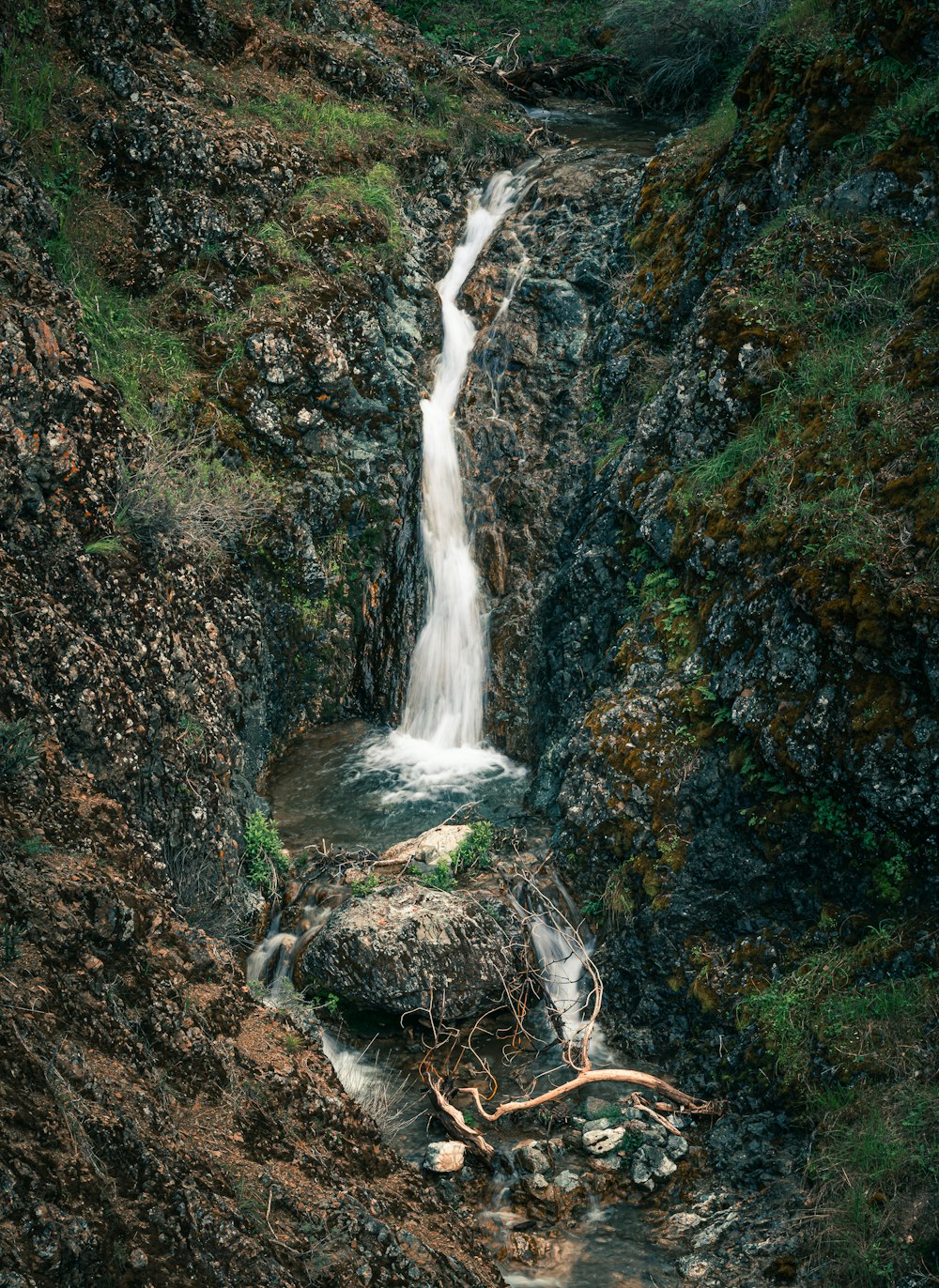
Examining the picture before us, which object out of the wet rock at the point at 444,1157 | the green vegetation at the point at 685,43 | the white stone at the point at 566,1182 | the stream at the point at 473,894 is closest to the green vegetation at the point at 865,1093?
the stream at the point at 473,894

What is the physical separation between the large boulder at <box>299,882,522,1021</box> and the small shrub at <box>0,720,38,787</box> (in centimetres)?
291

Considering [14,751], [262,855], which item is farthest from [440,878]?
[14,751]

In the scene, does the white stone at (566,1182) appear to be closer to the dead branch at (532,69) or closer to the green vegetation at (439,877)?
the green vegetation at (439,877)

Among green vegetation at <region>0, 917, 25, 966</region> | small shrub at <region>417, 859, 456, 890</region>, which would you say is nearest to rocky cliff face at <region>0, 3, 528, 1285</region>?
green vegetation at <region>0, 917, 25, 966</region>

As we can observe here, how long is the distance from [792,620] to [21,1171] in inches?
213

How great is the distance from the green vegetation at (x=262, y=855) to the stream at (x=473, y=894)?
25 cm

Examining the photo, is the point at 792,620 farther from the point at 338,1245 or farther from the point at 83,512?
the point at 83,512

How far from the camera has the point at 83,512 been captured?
6.88 meters

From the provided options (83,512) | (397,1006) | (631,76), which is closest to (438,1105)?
(397,1006)

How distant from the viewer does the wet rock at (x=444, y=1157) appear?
5.98 m

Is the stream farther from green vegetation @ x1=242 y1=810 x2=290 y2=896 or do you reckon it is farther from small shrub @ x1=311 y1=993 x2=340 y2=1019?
green vegetation @ x1=242 y1=810 x2=290 y2=896

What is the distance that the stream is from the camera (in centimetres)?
575

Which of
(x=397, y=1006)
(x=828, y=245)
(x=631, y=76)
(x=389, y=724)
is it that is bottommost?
(x=397, y=1006)

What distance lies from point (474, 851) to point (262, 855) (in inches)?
69.7
